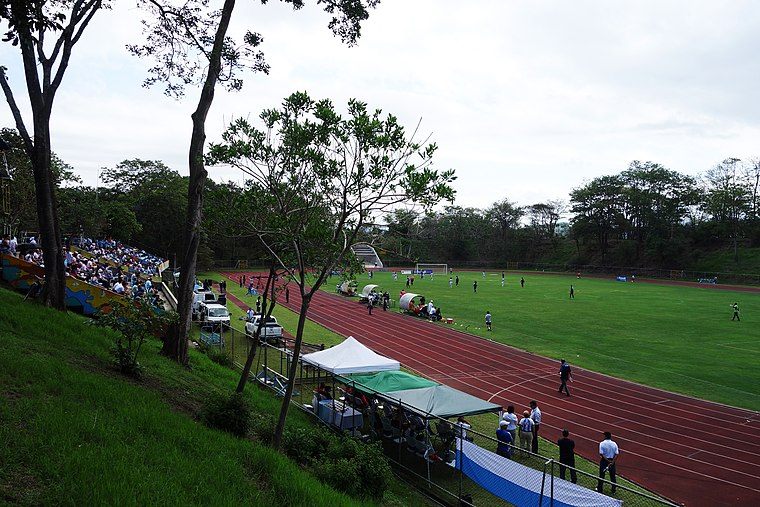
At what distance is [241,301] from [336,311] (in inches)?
324

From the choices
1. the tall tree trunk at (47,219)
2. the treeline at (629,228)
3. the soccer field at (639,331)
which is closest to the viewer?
the tall tree trunk at (47,219)

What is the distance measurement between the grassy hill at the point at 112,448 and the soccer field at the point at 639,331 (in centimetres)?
1480

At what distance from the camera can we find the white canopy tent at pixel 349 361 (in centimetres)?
1473

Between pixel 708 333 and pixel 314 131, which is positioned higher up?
pixel 314 131

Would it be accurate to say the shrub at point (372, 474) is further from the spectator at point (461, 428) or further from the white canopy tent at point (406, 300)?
the white canopy tent at point (406, 300)

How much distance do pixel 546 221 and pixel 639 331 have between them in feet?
258

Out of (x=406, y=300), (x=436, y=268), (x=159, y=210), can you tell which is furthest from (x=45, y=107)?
(x=436, y=268)

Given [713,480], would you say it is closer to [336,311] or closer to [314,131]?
[314,131]

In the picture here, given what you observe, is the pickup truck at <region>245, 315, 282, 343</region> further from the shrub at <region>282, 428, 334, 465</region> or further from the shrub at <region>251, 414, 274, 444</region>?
the shrub at <region>282, 428, 334, 465</region>

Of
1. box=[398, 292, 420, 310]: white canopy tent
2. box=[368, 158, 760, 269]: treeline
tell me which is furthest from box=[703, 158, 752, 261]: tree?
box=[398, 292, 420, 310]: white canopy tent

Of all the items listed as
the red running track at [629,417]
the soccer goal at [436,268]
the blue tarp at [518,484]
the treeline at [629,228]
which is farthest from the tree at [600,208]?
the blue tarp at [518,484]

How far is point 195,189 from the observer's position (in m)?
13.6

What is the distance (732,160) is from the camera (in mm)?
84062

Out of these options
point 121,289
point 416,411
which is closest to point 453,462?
point 416,411
